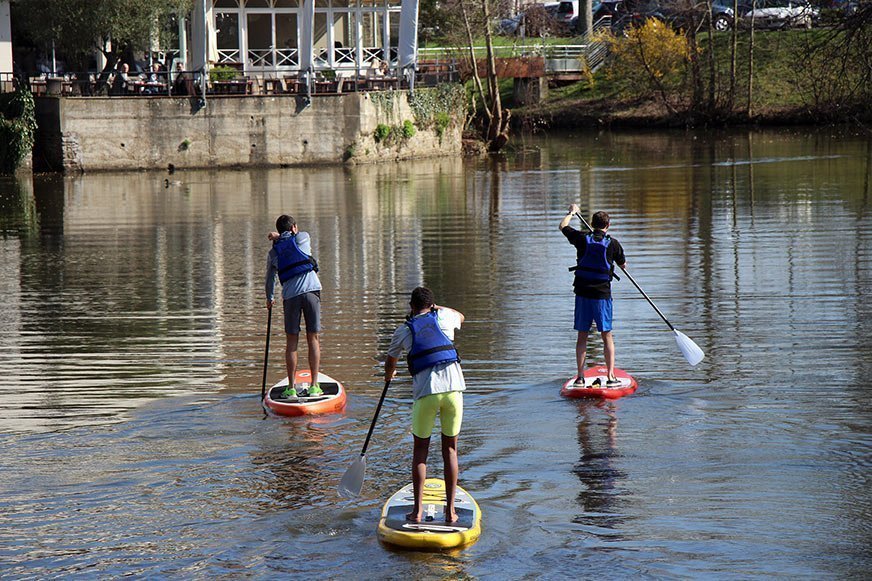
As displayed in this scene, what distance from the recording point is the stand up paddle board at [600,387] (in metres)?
11.3

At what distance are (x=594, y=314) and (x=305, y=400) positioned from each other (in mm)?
2729

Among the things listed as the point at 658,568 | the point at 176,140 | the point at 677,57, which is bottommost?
the point at 658,568

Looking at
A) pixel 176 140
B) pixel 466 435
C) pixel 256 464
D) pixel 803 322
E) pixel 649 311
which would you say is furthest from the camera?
pixel 176 140

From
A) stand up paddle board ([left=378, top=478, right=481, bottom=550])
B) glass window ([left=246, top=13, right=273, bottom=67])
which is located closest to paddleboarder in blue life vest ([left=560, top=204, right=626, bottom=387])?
stand up paddle board ([left=378, top=478, right=481, bottom=550])

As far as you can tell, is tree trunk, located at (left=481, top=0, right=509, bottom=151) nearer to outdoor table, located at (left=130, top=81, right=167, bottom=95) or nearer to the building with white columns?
the building with white columns

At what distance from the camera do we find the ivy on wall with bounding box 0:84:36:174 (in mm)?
35969

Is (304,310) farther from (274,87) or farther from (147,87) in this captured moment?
(274,87)

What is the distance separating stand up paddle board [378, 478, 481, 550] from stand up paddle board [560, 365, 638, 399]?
118 inches

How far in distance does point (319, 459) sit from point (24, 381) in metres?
4.24

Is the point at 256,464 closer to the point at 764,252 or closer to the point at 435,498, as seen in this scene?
the point at 435,498

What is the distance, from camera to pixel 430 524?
806 cm

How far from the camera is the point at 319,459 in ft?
32.2

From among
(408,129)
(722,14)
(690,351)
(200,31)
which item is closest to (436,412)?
(690,351)

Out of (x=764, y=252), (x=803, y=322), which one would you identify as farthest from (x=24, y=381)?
(x=764, y=252)
